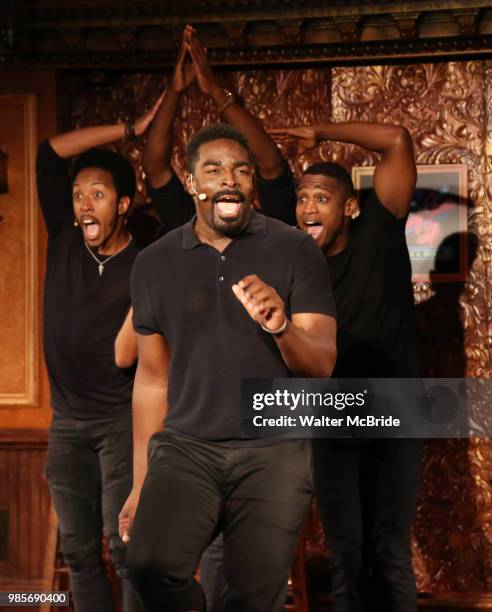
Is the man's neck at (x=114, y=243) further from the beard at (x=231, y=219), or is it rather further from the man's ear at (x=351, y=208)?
the beard at (x=231, y=219)

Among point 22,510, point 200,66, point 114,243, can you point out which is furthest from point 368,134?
point 22,510

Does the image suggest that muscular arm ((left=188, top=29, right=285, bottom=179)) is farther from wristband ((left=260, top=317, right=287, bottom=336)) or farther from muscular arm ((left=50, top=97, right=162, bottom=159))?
wristband ((left=260, top=317, right=287, bottom=336))

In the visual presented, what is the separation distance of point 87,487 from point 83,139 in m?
1.01

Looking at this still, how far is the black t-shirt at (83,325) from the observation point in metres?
Answer: 3.12

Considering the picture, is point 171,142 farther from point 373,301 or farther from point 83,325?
point 373,301

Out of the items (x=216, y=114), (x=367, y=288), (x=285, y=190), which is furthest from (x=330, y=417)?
(x=216, y=114)

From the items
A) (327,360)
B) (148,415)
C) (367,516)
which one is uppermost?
(327,360)

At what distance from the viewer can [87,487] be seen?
311 centimetres

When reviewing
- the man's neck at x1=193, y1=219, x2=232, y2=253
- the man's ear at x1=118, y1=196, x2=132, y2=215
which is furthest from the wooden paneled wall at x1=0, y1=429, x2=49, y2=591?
the man's neck at x1=193, y1=219, x2=232, y2=253

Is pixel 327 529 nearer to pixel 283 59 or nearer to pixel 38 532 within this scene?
pixel 38 532

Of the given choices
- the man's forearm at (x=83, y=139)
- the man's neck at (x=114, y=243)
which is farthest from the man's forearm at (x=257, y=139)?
the man's neck at (x=114, y=243)

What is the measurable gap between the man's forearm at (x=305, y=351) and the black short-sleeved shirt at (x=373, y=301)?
80 cm

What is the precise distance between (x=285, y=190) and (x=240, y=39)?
574 mm

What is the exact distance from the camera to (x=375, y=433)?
3088 mm
